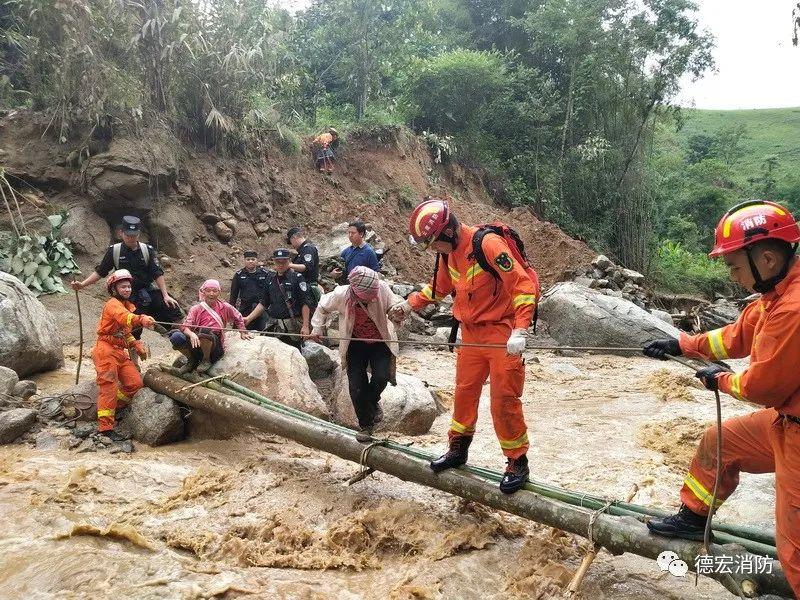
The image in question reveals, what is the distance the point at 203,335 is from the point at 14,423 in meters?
1.69

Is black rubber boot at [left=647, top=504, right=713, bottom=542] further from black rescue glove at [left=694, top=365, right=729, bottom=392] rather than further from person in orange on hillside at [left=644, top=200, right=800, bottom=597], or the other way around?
black rescue glove at [left=694, top=365, right=729, bottom=392]

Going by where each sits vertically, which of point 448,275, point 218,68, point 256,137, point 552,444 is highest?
point 218,68

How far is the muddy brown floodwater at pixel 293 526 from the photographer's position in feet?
10.8

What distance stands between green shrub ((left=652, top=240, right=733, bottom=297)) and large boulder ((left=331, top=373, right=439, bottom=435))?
51.5 ft

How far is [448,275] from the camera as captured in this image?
14.3ft

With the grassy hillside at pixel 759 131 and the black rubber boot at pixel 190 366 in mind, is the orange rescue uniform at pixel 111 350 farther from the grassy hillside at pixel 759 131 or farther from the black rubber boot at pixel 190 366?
the grassy hillside at pixel 759 131

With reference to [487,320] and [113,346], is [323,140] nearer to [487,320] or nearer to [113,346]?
[113,346]

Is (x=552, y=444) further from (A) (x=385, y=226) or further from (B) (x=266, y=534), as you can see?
(A) (x=385, y=226)

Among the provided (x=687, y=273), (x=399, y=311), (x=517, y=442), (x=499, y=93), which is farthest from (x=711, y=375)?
(x=687, y=273)

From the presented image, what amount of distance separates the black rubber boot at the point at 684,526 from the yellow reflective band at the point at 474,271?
1798mm

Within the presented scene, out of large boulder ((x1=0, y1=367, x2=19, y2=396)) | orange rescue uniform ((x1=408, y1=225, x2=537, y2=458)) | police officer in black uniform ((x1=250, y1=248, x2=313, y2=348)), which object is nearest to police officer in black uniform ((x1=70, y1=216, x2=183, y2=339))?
large boulder ((x1=0, y1=367, x2=19, y2=396))

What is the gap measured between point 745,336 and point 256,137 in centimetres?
1262

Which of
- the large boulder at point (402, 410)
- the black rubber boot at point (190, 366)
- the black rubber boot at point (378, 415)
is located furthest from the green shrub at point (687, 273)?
the black rubber boot at point (190, 366)

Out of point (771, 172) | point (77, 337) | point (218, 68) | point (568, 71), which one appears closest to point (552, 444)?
point (77, 337)
